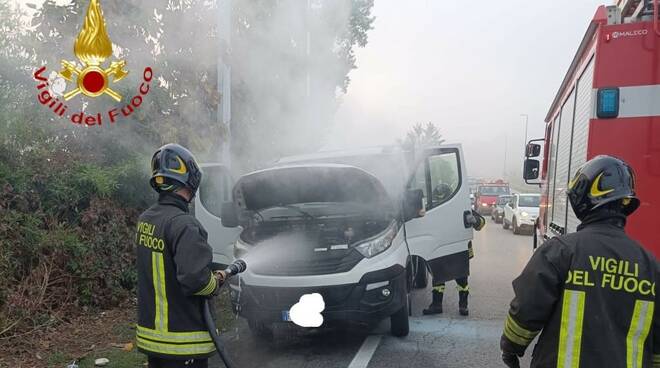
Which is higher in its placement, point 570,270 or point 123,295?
point 570,270

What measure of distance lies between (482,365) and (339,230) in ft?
5.80

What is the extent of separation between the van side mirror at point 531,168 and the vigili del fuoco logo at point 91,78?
642 cm

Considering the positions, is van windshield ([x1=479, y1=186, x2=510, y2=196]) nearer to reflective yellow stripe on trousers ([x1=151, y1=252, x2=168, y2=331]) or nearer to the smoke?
the smoke

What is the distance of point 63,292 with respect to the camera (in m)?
5.50

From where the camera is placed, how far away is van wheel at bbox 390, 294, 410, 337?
16.8ft

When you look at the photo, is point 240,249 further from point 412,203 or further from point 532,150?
point 532,150

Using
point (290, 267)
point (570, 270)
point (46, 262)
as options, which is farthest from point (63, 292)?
point (570, 270)

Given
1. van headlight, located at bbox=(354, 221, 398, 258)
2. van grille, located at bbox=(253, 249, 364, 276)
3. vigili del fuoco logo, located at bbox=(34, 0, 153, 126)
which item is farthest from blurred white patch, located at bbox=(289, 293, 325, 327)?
vigili del fuoco logo, located at bbox=(34, 0, 153, 126)

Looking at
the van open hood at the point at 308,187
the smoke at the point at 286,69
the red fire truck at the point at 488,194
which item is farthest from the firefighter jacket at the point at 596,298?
the red fire truck at the point at 488,194

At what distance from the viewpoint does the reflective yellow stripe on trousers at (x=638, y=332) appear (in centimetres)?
197

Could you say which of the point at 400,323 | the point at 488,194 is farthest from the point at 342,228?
the point at 488,194

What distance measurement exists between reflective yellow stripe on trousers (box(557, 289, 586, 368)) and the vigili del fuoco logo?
5788mm

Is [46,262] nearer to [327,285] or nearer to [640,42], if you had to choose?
[327,285]

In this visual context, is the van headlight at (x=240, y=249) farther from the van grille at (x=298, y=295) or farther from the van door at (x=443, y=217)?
the van door at (x=443, y=217)
